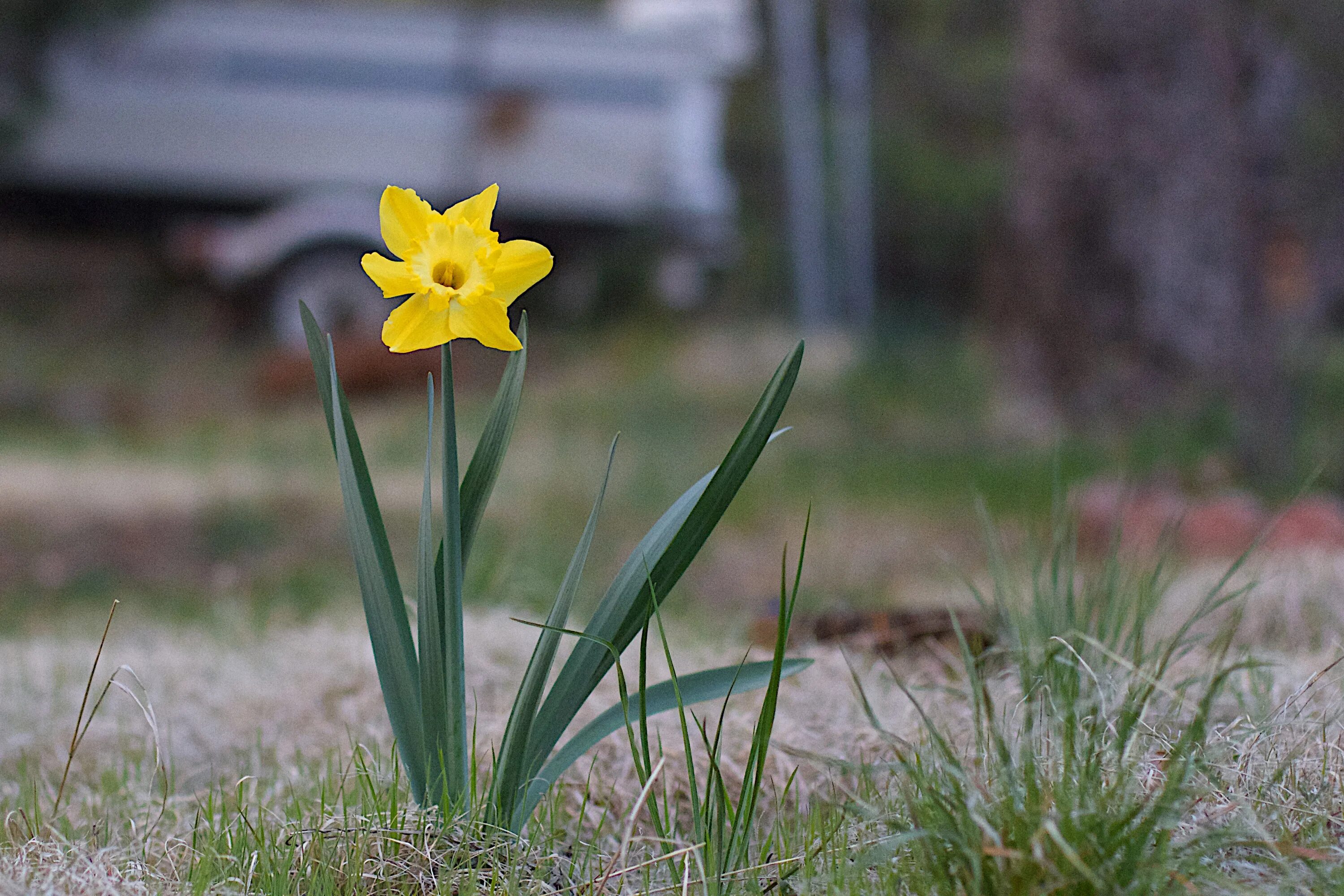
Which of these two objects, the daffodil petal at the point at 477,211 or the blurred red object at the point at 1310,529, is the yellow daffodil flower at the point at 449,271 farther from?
the blurred red object at the point at 1310,529

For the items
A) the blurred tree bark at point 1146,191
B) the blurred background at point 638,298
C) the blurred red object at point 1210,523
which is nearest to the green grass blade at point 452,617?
the blurred background at point 638,298

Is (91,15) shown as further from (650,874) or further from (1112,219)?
(650,874)

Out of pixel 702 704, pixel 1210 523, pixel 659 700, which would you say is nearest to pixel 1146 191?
pixel 1210 523

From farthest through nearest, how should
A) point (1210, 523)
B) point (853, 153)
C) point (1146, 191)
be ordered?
point (853, 153) → point (1146, 191) → point (1210, 523)

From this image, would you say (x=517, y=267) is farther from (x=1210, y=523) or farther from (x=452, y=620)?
(x=1210, y=523)

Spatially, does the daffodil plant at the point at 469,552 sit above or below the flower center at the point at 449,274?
below

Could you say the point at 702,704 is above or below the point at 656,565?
below

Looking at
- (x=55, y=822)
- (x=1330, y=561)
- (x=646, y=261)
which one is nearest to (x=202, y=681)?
(x=55, y=822)
